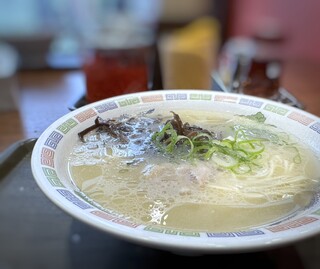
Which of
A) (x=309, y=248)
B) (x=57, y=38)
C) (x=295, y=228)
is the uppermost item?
(x=295, y=228)

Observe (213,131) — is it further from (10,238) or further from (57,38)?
(57,38)

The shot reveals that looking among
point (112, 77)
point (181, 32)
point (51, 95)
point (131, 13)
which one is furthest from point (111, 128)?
point (131, 13)

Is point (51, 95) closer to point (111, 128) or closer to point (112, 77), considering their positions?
point (112, 77)

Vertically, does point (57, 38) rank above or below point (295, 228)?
below

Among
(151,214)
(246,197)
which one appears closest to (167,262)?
(151,214)

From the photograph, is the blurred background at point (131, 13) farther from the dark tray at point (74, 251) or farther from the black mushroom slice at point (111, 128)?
the dark tray at point (74, 251)

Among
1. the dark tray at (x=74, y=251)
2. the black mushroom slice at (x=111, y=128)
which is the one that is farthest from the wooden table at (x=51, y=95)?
the dark tray at (x=74, y=251)
